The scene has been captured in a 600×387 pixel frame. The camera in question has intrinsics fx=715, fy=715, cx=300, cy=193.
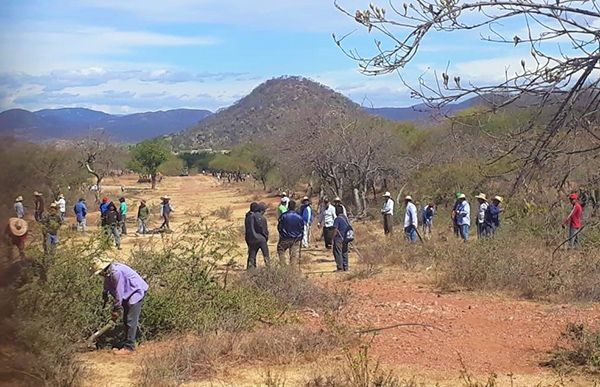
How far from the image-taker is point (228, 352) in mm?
8445

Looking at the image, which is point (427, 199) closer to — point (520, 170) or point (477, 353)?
point (477, 353)

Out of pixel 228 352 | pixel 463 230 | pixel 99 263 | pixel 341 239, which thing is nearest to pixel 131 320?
pixel 228 352

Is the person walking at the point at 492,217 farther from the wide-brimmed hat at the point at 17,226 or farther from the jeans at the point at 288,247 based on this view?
the wide-brimmed hat at the point at 17,226

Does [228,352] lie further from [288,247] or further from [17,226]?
[288,247]

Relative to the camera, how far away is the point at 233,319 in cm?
952

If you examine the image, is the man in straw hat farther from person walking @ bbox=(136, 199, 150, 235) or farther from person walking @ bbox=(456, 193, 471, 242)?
person walking @ bbox=(136, 199, 150, 235)

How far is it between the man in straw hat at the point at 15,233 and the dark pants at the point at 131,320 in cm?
494

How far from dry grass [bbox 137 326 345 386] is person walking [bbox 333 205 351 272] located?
5791 millimetres

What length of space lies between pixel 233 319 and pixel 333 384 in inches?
103

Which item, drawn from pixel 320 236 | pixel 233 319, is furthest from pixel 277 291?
pixel 320 236

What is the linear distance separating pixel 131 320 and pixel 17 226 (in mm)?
5490

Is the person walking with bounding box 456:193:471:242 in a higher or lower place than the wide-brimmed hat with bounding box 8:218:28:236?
lower

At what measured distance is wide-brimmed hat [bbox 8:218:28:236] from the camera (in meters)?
3.20

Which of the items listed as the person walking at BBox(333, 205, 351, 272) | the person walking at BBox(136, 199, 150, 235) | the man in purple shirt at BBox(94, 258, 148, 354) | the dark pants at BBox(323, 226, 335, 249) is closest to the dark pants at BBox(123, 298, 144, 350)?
the man in purple shirt at BBox(94, 258, 148, 354)
